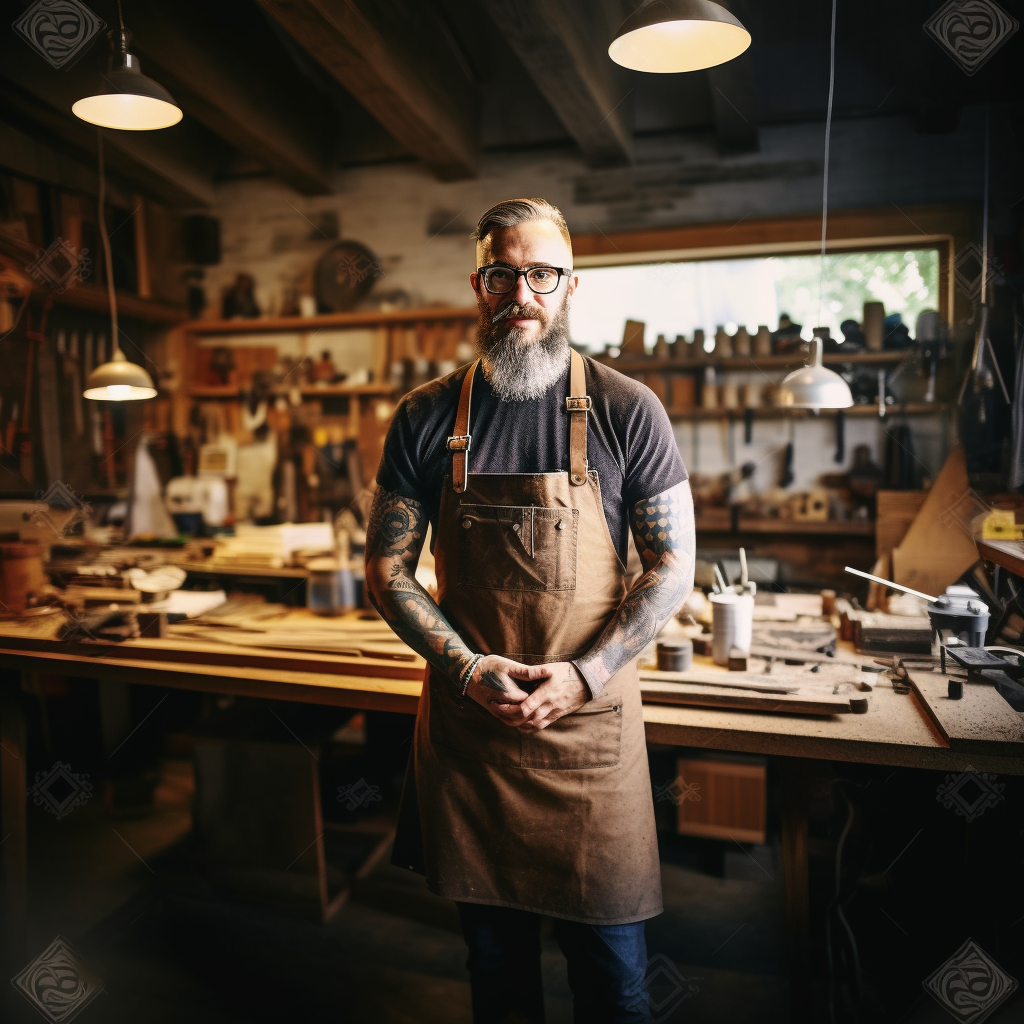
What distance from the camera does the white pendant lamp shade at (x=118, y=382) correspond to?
344 cm

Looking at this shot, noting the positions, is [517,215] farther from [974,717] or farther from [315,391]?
[315,391]

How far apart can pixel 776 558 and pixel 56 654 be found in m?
4.05

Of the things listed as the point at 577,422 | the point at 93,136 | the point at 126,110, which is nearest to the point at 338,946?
the point at 577,422

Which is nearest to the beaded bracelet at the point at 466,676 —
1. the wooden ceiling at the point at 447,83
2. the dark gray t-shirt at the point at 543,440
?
the dark gray t-shirt at the point at 543,440

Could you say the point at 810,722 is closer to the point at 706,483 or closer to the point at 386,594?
the point at 386,594

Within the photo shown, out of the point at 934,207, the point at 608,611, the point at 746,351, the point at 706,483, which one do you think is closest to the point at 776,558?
the point at 706,483

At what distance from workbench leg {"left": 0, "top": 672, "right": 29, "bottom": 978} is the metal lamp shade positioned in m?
2.04

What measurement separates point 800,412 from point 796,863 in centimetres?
352

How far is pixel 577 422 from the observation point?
1774mm

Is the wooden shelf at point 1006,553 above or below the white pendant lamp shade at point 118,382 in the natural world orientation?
below

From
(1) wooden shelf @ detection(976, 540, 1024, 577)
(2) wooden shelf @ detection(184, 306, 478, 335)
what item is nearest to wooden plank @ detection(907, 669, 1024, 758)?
(1) wooden shelf @ detection(976, 540, 1024, 577)

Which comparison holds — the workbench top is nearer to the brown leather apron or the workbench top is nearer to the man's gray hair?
the brown leather apron

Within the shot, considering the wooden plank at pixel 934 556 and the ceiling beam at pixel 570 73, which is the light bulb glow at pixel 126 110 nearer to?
the ceiling beam at pixel 570 73

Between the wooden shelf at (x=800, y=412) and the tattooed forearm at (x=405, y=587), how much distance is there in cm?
336
